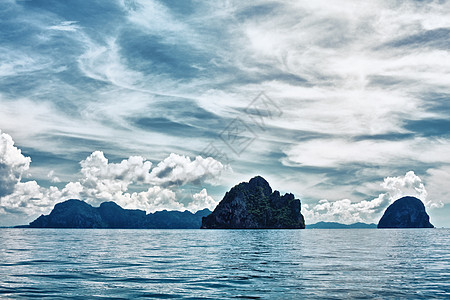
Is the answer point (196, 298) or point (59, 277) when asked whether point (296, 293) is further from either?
point (59, 277)

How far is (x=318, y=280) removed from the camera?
94.3ft

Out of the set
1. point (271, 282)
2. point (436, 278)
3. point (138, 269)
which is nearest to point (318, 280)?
point (271, 282)

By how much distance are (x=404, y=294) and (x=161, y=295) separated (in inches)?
658

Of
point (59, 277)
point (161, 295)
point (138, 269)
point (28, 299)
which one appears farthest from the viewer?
point (138, 269)

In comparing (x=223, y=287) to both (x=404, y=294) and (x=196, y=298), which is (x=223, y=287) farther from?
(x=404, y=294)

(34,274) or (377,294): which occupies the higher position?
(377,294)

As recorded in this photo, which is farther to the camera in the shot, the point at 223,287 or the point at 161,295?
the point at 223,287

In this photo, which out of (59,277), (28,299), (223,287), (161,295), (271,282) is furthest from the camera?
(59,277)

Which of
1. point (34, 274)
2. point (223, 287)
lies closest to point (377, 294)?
Answer: point (223, 287)

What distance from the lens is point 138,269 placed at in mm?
36000

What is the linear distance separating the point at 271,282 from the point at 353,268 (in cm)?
1313

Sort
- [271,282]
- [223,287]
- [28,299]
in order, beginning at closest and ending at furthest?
1. [28,299]
2. [223,287]
3. [271,282]

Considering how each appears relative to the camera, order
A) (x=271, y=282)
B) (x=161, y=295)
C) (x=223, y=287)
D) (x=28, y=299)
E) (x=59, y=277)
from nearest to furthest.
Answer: (x=28, y=299) < (x=161, y=295) < (x=223, y=287) < (x=271, y=282) < (x=59, y=277)

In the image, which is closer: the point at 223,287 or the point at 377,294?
the point at 377,294
